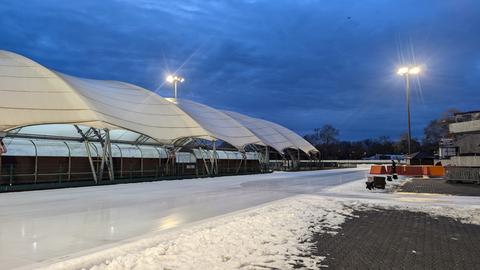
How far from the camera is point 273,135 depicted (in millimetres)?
63125

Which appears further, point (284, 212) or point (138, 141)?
point (138, 141)

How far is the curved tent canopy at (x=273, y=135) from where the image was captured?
59.8m

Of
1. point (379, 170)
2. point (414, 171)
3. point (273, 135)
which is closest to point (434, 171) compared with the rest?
point (414, 171)

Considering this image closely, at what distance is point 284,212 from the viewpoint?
12672mm

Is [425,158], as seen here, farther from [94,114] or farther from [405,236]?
[405,236]

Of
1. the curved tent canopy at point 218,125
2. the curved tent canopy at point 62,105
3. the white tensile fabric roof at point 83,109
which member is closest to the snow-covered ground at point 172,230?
the curved tent canopy at point 62,105

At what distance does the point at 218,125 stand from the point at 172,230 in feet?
116

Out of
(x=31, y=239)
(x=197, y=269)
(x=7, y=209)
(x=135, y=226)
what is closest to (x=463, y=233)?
(x=197, y=269)

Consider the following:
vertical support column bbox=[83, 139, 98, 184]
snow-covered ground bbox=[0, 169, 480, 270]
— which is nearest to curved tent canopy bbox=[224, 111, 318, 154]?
vertical support column bbox=[83, 139, 98, 184]

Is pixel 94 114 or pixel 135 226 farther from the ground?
pixel 94 114

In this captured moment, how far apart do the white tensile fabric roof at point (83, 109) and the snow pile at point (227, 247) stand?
16.3 metres

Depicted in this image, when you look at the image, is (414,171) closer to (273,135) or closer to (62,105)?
(273,135)

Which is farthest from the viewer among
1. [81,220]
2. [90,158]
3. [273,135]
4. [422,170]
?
[273,135]

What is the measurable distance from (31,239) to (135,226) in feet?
8.05
